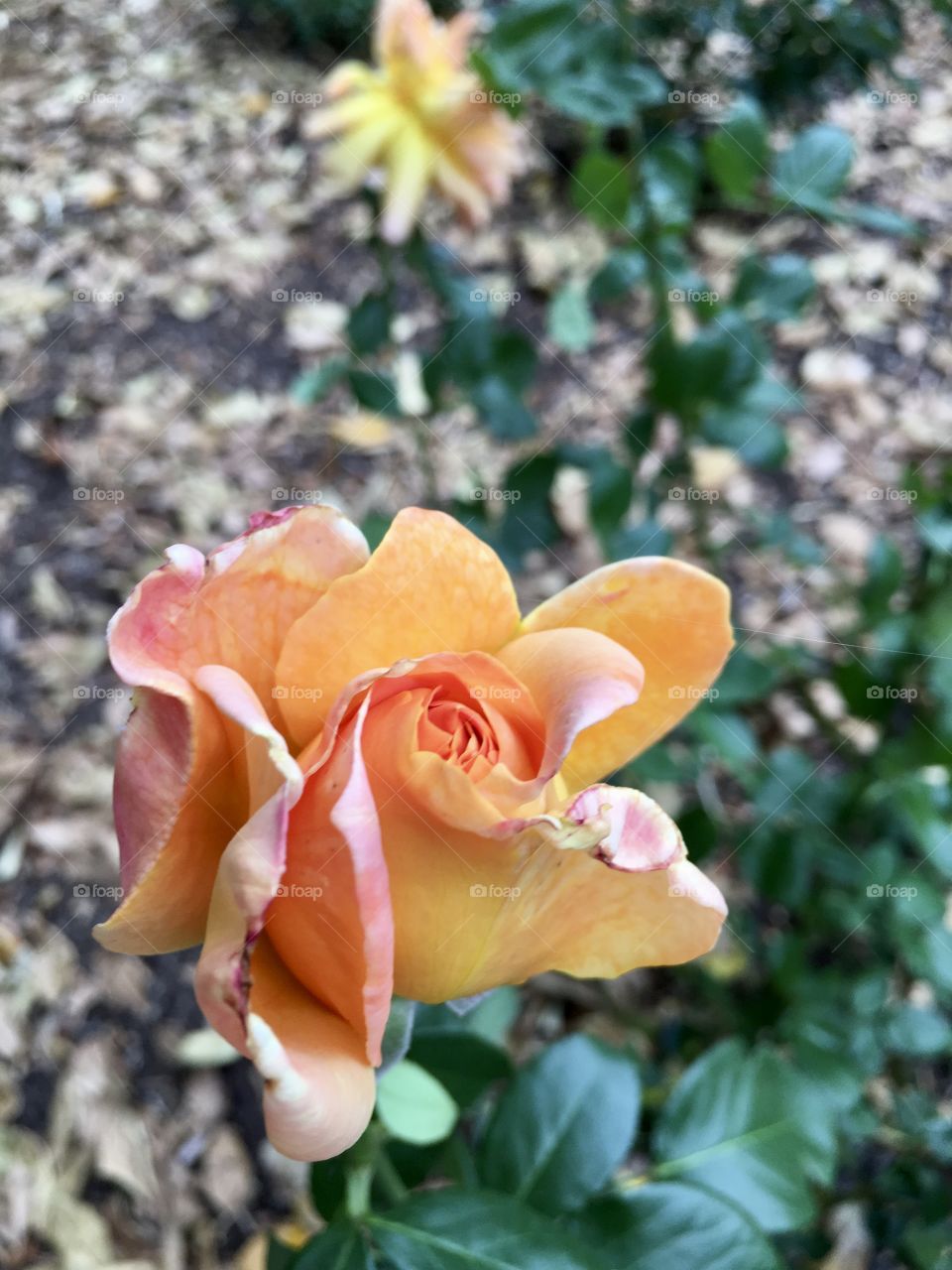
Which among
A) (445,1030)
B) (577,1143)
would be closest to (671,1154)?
(577,1143)

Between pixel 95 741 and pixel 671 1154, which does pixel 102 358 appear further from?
pixel 671 1154

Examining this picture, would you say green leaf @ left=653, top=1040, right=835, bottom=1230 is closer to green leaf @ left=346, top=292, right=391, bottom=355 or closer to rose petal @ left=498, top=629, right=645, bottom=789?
rose petal @ left=498, top=629, right=645, bottom=789

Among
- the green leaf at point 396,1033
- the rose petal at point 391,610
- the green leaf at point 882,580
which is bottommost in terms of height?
the green leaf at point 882,580

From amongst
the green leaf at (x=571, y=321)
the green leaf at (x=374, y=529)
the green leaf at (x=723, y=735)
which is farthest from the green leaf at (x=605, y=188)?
the green leaf at (x=571, y=321)

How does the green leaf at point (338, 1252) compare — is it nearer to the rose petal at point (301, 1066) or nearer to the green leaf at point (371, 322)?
the rose petal at point (301, 1066)

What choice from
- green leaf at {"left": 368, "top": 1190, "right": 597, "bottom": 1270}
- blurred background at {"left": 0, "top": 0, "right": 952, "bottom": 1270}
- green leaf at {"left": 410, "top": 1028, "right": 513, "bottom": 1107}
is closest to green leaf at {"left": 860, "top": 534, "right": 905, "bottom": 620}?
blurred background at {"left": 0, "top": 0, "right": 952, "bottom": 1270}

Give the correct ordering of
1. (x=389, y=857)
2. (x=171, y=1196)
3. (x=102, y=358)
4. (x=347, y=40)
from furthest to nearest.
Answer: (x=347, y=40) → (x=102, y=358) → (x=171, y=1196) → (x=389, y=857)
